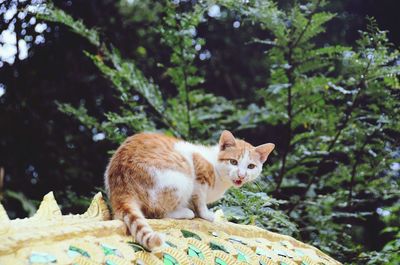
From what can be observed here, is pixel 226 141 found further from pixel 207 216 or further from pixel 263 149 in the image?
pixel 207 216

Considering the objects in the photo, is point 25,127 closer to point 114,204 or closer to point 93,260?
point 114,204

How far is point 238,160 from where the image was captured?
1.87 meters

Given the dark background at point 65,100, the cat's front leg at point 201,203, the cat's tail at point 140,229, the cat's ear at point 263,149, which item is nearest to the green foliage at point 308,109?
the dark background at point 65,100

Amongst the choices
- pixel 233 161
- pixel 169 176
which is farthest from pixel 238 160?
pixel 169 176

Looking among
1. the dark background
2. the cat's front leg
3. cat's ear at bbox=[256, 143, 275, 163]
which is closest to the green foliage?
the dark background

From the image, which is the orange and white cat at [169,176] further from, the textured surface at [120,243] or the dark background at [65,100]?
the dark background at [65,100]

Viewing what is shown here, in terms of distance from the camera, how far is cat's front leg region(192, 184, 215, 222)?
1661mm

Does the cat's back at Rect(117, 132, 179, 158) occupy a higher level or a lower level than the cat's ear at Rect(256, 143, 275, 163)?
higher

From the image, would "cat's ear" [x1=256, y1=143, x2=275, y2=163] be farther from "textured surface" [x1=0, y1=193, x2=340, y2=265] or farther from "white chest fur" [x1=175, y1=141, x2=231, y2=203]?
"textured surface" [x1=0, y1=193, x2=340, y2=265]

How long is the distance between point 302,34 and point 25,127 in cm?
168

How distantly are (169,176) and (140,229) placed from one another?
36 cm

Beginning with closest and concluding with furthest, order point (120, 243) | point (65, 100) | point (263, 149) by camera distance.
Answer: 1. point (120, 243)
2. point (263, 149)
3. point (65, 100)

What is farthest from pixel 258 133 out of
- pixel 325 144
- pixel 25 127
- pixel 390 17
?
pixel 25 127

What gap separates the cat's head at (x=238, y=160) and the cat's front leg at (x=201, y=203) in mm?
113
